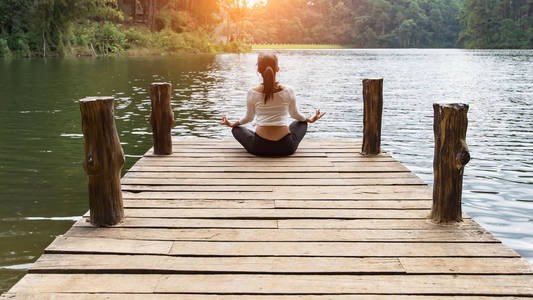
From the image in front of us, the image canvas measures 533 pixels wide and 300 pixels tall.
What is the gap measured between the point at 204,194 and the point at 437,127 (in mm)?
2105

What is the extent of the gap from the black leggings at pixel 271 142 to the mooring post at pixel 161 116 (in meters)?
0.84

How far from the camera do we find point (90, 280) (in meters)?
2.92

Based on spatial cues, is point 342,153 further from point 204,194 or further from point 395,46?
point 395,46

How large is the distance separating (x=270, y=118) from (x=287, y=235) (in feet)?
8.02

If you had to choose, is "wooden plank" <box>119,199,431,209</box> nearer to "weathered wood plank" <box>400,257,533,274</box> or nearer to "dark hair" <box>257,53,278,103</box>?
"weathered wood plank" <box>400,257,533,274</box>

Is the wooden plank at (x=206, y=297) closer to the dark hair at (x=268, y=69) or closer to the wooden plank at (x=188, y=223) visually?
the wooden plank at (x=188, y=223)

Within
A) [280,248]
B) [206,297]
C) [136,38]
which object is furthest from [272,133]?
[136,38]

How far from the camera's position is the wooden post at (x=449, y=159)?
3.78 metres

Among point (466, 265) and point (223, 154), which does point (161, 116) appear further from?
point (466, 265)

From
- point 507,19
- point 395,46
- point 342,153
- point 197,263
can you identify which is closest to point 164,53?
point 342,153

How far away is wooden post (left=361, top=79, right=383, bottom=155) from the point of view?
6113 millimetres

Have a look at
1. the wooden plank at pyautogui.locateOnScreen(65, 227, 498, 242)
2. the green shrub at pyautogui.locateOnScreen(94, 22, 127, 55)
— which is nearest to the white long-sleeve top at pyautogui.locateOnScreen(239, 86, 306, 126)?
the wooden plank at pyautogui.locateOnScreen(65, 227, 498, 242)

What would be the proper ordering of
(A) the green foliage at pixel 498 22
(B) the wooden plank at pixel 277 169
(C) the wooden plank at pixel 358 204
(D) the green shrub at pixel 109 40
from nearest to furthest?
(C) the wooden plank at pixel 358 204
(B) the wooden plank at pixel 277 169
(D) the green shrub at pixel 109 40
(A) the green foliage at pixel 498 22

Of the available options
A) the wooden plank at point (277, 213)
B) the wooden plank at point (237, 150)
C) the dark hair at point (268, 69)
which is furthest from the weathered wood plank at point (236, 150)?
the wooden plank at point (277, 213)
